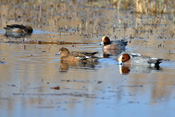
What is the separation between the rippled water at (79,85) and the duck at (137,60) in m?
0.16

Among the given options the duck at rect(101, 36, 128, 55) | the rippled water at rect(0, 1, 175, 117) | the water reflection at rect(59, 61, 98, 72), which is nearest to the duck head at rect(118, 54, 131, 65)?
the rippled water at rect(0, 1, 175, 117)

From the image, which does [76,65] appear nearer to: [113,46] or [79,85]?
[79,85]

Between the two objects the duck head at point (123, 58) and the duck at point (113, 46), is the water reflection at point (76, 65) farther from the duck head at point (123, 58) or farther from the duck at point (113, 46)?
the duck at point (113, 46)

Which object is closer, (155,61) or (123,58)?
(155,61)

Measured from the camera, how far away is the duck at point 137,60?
11.2 meters

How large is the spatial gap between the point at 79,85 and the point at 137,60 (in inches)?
125

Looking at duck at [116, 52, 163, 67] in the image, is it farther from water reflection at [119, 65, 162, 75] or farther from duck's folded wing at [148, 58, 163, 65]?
water reflection at [119, 65, 162, 75]

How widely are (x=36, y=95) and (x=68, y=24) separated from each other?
504 inches

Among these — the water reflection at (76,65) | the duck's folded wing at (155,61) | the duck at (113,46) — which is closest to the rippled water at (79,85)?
the water reflection at (76,65)

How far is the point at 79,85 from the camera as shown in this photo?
8.52m

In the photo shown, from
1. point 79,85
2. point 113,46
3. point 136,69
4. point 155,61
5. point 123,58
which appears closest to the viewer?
point 79,85

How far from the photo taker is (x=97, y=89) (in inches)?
324

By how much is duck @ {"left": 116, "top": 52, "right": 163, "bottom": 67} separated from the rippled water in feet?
0.52

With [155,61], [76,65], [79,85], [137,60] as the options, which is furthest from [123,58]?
[79,85]
